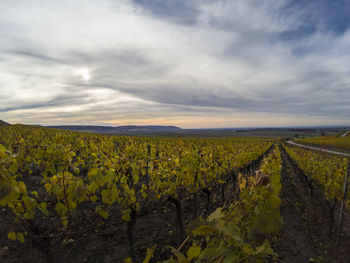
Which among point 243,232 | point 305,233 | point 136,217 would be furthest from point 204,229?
point 305,233

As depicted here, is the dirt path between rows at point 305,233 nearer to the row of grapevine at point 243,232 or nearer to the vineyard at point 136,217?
the vineyard at point 136,217

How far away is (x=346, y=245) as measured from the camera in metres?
5.96

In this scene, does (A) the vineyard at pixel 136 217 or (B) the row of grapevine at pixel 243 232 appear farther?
(A) the vineyard at pixel 136 217

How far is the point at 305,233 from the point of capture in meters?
6.68

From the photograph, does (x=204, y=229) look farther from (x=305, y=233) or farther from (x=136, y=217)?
(x=305, y=233)

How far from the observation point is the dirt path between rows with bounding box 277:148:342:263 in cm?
549

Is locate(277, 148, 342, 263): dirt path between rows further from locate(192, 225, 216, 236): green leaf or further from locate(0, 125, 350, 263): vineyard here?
locate(192, 225, 216, 236): green leaf

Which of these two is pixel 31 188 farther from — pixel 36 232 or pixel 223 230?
pixel 223 230

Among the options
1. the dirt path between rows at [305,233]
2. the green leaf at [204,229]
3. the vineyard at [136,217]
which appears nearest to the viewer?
the green leaf at [204,229]

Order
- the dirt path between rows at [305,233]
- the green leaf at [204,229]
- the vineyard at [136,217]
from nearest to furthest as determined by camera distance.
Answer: the green leaf at [204,229]
the vineyard at [136,217]
the dirt path between rows at [305,233]

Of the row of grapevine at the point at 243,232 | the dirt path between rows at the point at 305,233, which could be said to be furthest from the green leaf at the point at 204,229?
the dirt path between rows at the point at 305,233

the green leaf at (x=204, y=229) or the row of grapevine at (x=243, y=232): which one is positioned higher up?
the green leaf at (x=204, y=229)

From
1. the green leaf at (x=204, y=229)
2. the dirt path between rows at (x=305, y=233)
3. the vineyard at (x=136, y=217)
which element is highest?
the green leaf at (x=204, y=229)

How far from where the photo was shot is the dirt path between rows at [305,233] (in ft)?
18.0
